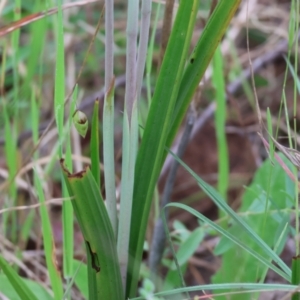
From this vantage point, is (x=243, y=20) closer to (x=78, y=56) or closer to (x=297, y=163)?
(x=78, y=56)

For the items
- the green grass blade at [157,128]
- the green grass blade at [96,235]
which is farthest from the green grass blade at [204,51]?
the green grass blade at [96,235]

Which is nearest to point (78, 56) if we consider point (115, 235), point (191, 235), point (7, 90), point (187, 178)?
point (7, 90)

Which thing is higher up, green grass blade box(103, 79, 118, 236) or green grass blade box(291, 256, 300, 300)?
green grass blade box(103, 79, 118, 236)

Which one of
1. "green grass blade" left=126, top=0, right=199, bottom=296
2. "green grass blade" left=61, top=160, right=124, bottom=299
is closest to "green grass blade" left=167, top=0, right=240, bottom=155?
"green grass blade" left=126, top=0, right=199, bottom=296

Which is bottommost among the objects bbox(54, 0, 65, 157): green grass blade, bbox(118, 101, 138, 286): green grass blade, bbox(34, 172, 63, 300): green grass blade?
bbox(34, 172, 63, 300): green grass blade

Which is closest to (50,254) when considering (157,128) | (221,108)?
(157,128)

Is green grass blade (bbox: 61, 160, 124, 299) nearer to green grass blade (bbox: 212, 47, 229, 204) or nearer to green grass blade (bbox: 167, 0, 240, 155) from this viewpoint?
green grass blade (bbox: 167, 0, 240, 155)
